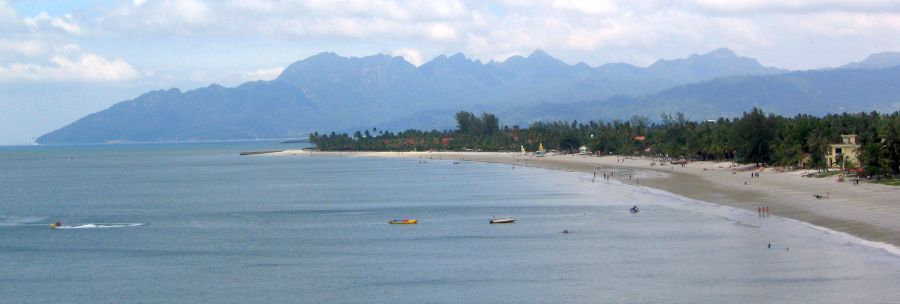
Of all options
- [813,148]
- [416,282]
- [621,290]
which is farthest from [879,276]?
[813,148]

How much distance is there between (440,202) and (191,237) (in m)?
24.4

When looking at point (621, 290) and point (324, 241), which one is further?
point (324, 241)

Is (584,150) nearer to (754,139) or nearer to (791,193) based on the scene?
(754,139)

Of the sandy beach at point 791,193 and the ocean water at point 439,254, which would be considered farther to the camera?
the sandy beach at point 791,193

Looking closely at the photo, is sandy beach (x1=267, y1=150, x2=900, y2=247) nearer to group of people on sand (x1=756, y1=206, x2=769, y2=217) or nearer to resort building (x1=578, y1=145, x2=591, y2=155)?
group of people on sand (x1=756, y1=206, x2=769, y2=217)

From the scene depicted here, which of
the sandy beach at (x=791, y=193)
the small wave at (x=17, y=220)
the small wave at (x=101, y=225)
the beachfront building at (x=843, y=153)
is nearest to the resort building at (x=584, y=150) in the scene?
the sandy beach at (x=791, y=193)

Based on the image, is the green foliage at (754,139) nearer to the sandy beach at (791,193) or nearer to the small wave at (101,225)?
the sandy beach at (791,193)

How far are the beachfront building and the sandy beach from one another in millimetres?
3124

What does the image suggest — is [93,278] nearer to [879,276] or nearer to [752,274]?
[752,274]

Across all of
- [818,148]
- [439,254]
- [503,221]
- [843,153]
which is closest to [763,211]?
[503,221]

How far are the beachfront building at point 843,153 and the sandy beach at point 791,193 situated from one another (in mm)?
3124

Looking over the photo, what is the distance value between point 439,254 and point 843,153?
50.7 metres

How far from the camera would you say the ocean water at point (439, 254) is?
37844 mm

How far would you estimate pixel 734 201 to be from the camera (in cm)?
6800
